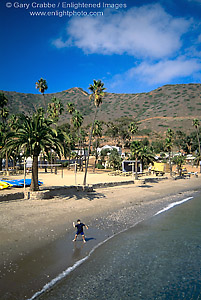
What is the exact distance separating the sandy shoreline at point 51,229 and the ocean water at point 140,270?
0.72 m

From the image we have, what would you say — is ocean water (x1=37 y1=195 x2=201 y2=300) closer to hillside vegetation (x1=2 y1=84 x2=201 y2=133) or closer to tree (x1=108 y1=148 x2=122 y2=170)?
tree (x1=108 y1=148 x2=122 y2=170)

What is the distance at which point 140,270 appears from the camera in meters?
9.93

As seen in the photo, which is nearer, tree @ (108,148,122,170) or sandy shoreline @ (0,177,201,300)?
sandy shoreline @ (0,177,201,300)

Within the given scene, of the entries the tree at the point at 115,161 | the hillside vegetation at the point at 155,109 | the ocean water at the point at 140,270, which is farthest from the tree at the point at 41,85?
the hillside vegetation at the point at 155,109

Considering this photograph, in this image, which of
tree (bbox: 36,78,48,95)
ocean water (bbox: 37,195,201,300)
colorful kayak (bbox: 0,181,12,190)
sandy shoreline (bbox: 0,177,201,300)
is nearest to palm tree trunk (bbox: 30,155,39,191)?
sandy shoreline (bbox: 0,177,201,300)

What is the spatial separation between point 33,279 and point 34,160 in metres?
12.8

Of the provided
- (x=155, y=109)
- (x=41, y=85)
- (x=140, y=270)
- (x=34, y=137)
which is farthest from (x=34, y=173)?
(x=155, y=109)

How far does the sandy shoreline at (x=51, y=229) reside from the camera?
862 centimetres

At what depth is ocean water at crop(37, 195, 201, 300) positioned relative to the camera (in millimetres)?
8219

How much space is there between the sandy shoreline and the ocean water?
2.36ft

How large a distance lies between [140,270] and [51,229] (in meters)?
5.80

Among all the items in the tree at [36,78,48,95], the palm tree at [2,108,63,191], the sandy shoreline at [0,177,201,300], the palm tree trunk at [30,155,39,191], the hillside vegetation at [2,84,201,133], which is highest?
the hillside vegetation at [2,84,201,133]

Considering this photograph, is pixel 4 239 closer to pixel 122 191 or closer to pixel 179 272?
pixel 179 272

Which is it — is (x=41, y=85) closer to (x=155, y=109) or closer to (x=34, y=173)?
(x=34, y=173)
